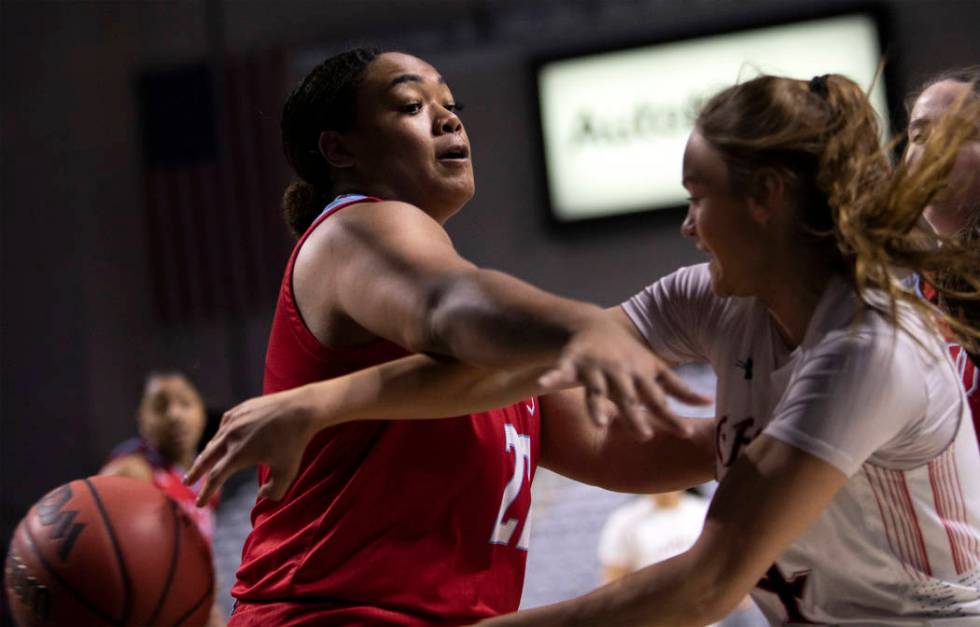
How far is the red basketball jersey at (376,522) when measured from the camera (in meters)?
1.82

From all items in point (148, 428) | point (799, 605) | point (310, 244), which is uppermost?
point (310, 244)

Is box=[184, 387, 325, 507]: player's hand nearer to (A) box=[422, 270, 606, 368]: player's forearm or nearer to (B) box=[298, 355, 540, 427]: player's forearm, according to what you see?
(B) box=[298, 355, 540, 427]: player's forearm

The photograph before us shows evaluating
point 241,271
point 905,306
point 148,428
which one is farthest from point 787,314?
point 241,271

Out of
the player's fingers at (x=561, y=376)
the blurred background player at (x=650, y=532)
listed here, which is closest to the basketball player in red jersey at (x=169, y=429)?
the blurred background player at (x=650, y=532)

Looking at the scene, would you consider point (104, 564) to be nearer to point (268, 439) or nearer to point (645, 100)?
point (268, 439)

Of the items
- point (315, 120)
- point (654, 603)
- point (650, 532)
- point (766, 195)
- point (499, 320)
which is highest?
point (315, 120)

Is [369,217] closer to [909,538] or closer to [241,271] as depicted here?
[909,538]

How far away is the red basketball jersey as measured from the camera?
1824 mm

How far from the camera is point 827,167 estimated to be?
164 cm

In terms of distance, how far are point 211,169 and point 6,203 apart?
136cm

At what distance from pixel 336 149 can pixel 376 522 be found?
64 cm

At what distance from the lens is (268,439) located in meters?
1.56

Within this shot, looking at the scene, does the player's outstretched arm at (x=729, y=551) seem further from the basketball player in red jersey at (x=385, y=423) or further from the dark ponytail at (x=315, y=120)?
the dark ponytail at (x=315, y=120)

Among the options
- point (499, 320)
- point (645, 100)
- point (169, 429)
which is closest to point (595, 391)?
point (499, 320)
